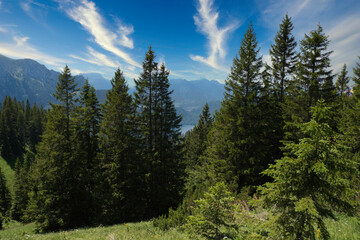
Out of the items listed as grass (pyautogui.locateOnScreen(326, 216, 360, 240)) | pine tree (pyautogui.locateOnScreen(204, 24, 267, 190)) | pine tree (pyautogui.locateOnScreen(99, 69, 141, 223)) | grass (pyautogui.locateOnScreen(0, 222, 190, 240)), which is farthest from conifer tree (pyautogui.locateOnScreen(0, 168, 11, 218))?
grass (pyautogui.locateOnScreen(326, 216, 360, 240))

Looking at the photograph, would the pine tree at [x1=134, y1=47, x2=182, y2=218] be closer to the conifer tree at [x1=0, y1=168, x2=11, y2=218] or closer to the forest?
the forest

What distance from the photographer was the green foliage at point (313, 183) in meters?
3.66

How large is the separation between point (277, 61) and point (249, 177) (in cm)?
1456

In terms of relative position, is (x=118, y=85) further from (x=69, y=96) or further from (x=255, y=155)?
(x=255, y=155)

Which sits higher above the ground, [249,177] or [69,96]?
[69,96]

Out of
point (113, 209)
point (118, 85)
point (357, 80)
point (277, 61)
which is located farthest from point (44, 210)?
point (357, 80)

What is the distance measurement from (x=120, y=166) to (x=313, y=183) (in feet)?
58.1

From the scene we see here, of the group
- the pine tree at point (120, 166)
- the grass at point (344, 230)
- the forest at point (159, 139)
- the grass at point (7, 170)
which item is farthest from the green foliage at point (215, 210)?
the grass at point (7, 170)

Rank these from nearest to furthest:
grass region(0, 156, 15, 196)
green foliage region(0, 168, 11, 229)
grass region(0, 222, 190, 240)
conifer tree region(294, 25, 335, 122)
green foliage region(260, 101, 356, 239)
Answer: green foliage region(260, 101, 356, 239) → grass region(0, 222, 190, 240) → conifer tree region(294, 25, 335, 122) → green foliage region(0, 168, 11, 229) → grass region(0, 156, 15, 196)

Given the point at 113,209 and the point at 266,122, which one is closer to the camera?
the point at 266,122

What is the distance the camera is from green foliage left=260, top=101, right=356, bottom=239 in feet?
12.0

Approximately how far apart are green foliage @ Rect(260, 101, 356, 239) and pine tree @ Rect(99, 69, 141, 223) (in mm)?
16609

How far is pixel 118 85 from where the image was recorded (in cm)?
2034

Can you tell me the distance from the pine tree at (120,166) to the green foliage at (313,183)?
54.5 ft
